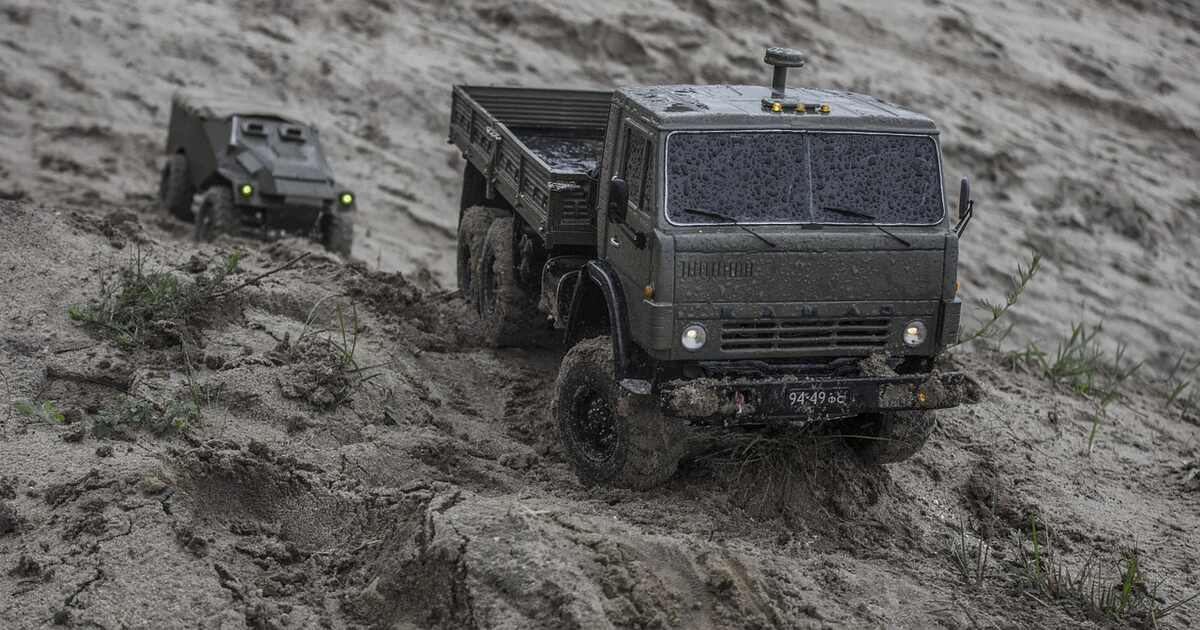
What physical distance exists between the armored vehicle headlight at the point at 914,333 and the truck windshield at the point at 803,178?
1.74 feet

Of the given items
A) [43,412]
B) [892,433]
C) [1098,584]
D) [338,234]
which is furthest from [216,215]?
[1098,584]

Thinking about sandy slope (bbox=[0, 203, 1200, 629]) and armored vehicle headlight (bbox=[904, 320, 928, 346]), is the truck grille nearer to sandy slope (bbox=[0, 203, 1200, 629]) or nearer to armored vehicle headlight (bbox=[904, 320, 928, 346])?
armored vehicle headlight (bbox=[904, 320, 928, 346])

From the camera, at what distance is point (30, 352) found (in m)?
8.34

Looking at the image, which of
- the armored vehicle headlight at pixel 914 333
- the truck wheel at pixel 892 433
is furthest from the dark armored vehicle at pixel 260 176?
the armored vehicle headlight at pixel 914 333

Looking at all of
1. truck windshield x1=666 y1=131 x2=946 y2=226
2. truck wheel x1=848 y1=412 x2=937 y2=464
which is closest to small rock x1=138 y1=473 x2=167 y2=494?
truck windshield x1=666 y1=131 x2=946 y2=226

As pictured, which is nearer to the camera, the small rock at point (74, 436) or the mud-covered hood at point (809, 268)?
the mud-covered hood at point (809, 268)

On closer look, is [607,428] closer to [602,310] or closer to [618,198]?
[602,310]

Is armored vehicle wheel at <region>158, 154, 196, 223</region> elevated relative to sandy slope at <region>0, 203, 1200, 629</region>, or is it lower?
elevated

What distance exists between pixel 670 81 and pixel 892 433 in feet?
33.3

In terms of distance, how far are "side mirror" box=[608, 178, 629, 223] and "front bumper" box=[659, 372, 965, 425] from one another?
3.29ft

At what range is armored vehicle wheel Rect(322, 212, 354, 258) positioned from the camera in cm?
1304

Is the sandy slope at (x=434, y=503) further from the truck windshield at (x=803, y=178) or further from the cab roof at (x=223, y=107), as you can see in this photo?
the cab roof at (x=223, y=107)

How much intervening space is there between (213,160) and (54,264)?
156 inches

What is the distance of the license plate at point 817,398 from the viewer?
7.25 metres
